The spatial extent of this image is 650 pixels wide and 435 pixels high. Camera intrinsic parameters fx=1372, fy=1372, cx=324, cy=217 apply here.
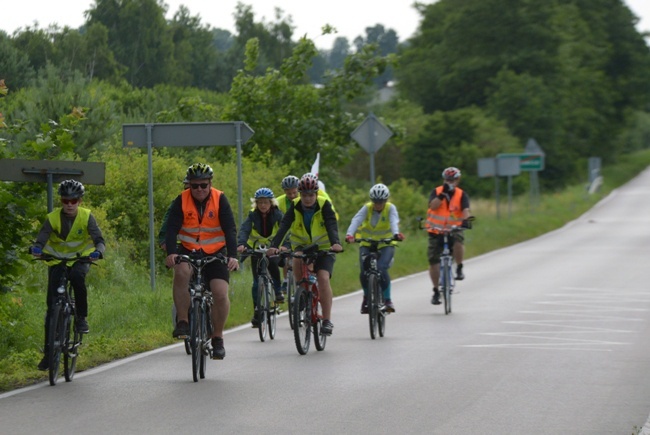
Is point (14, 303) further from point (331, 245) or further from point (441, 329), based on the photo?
point (441, 329)

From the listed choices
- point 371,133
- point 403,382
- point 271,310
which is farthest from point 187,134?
point 371,133

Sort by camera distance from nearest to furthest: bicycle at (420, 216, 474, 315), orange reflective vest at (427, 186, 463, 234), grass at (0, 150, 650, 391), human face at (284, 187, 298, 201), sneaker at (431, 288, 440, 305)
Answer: grass at (0, 150, 650, 391) → human face at (284, 187, 298, 201) → bicycle at (420, 216, 474, 315) → sneaker at (431, 288, 440, 305) → orange reflective vest at (427, 186, 463, 234)

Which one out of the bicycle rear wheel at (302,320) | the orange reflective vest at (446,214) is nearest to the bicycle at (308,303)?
the bicycle rear wheel at (302,320)

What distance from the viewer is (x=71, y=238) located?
11273mm

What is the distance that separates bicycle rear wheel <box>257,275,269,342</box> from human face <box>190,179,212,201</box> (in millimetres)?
3424

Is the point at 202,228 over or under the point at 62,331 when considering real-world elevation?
over

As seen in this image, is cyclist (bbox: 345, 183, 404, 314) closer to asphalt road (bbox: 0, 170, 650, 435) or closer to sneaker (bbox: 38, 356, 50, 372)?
asphalt road (bbox: 0, 170, 650, 435)

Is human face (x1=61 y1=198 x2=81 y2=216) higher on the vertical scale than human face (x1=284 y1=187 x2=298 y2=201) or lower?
lower

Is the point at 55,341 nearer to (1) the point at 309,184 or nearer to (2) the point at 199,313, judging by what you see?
(2) the point at 199,313

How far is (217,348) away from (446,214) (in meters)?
7.53

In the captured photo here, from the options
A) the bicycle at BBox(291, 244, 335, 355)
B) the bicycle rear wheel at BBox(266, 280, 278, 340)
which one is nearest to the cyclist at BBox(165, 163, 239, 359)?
the bicycle at BBox(291, 244, 335, 355)

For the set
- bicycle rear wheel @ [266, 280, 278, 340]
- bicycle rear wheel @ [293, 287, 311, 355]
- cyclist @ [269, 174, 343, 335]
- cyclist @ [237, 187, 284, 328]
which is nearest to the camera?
bicycle rear wheel @ [293, 287, 311, 355]

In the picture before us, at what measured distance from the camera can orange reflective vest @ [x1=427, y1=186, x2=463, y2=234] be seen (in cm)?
1830

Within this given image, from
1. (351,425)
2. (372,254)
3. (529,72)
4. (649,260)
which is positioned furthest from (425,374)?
(529,72)
